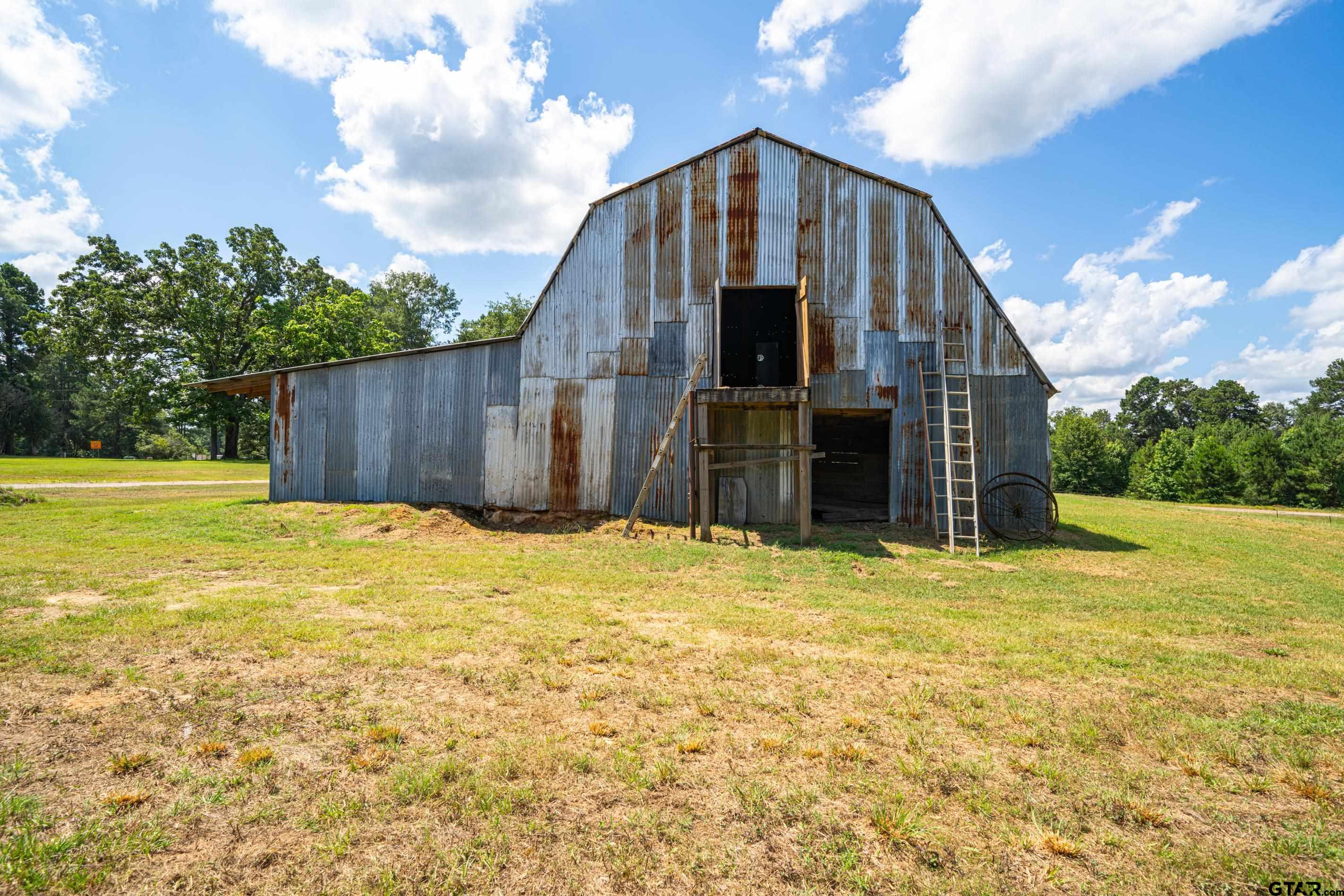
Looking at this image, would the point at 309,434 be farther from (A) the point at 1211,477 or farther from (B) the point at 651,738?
(A) the point at 1211,477

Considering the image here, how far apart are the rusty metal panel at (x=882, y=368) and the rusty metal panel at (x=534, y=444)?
26.8 feet

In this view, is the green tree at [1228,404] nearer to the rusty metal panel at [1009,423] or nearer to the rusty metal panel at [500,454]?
the rusty metal panel at [1009,423]

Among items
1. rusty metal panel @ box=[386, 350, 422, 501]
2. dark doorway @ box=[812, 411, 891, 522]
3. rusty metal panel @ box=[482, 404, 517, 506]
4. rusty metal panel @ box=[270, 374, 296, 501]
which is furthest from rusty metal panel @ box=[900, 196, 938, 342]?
rusty metal panel @ box=[270, 374, 296, 501]

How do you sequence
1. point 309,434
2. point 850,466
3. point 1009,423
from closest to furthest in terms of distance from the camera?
1. point 1009,423
2. point 309,434
3. point 850,466

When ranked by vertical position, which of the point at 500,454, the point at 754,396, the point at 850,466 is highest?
the point at 754,396

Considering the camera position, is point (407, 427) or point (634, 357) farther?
point (407, 427)

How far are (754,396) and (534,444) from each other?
A: 613 cm

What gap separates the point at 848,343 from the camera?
44.9ft

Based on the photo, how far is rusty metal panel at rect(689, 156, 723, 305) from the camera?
14.0m

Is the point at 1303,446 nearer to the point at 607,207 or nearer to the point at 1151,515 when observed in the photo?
the point at 1151,515

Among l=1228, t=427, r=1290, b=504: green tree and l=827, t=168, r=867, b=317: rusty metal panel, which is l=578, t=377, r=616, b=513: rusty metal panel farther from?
l=1228, t=427, r=1290, b=504: green tree

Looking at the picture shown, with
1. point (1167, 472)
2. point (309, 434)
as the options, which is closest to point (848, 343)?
point (309, 434)

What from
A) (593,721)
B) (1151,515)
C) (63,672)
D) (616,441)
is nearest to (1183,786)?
(593,721)

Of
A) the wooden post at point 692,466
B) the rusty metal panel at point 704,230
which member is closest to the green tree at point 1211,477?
the rusty metal panel at point 704,230
